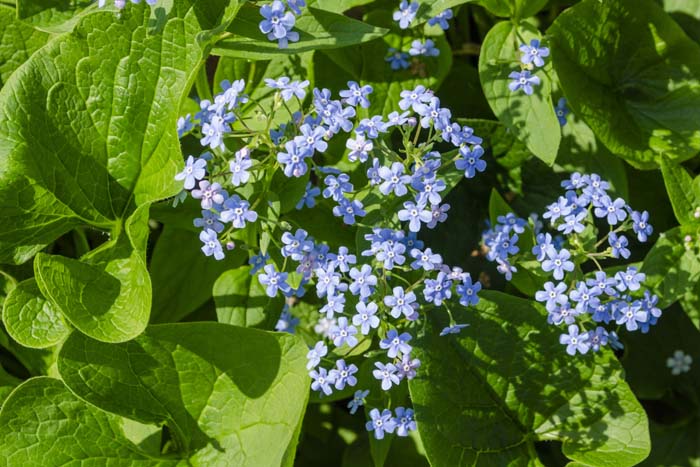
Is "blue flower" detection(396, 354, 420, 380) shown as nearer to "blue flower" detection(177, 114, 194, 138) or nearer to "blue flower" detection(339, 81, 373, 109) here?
"blue flower" detection(339, 81, 373, 109)

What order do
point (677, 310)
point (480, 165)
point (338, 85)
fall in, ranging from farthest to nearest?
point (677, 310)
point (338, 85)
point (480, 165)

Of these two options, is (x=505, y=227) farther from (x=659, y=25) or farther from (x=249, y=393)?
(x=659, y=25)

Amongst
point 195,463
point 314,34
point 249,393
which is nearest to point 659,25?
point 314,34

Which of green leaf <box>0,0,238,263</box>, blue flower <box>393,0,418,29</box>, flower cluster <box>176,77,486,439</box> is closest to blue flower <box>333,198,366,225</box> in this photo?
flower cluster <box>176,77,486,439</box>

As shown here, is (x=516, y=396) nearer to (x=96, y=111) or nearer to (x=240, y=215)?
(x=240, y=215)

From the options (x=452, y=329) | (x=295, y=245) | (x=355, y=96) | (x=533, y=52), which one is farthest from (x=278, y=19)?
(x=452, y=329)

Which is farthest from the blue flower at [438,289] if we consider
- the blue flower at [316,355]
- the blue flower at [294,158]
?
the blue flower at [294,158]
